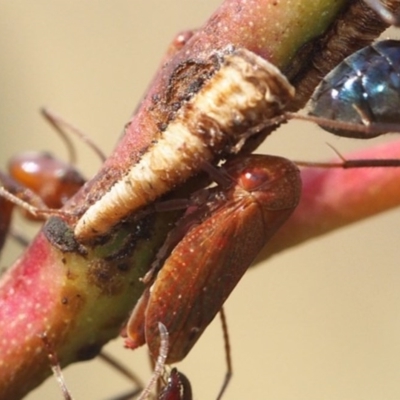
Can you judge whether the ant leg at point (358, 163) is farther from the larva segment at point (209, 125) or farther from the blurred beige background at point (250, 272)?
the blurred beige background at point (250, 272)

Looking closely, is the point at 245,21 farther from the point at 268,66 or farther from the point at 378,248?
the point at 378,248

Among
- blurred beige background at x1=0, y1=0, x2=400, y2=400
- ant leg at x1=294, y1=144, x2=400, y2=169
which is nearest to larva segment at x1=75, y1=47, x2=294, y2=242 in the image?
ant leg at x1=294, y1=144, x2=400, y2=169

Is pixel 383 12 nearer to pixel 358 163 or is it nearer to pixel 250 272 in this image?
pixel 358 163

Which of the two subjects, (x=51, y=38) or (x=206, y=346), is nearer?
(x=206, y=346)

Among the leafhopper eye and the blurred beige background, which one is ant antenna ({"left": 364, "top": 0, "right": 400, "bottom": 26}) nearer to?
the leafhopper eye

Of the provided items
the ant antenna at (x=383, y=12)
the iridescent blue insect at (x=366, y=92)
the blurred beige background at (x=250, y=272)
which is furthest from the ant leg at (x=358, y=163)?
the blurred beige background at (x=250, y=272)

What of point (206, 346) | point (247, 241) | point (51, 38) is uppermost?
point (247, 241)

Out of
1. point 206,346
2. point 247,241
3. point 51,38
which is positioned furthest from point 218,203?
point 51,38
